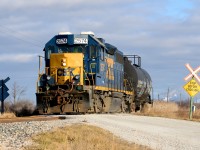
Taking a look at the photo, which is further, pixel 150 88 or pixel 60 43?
pixel 150 88

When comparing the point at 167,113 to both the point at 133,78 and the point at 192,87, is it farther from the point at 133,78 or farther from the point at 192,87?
the point at 192,87

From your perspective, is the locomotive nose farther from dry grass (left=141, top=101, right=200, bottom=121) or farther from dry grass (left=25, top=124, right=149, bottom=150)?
dry grass (left=25, top=124, right=149, bottom=150)

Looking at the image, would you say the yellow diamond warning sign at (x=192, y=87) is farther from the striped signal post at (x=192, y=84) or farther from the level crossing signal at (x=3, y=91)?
the level crossing signal at (x=3, y=91)

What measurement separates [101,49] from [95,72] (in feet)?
4.57

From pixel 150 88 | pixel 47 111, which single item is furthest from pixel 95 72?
pixel 150 88

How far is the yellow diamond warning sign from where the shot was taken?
28.5 m

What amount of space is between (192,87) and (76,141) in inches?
711

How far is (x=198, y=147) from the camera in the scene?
14602 millimetres

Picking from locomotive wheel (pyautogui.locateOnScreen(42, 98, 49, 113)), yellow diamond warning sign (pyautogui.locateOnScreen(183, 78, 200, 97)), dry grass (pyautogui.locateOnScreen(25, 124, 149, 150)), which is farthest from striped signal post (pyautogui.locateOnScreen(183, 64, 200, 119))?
dry grass (pyautogui.locateOnScreen(25, 124, 149, 150))

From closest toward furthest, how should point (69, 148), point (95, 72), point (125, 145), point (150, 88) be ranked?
point (69, 148)
point (125, 145)
point (95, 72)
point (150, 88)

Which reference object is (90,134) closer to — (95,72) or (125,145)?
(125,145)

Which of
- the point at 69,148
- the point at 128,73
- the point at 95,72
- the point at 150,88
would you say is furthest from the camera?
the point at 150,88

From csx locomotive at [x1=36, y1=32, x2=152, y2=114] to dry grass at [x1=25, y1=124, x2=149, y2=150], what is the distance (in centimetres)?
818

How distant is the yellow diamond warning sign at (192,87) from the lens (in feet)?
93.4
